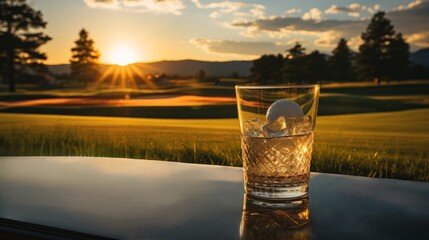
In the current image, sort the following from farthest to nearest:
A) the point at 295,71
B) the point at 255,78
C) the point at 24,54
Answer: the point at 24,54
the point at 295,71
the point at 255,78

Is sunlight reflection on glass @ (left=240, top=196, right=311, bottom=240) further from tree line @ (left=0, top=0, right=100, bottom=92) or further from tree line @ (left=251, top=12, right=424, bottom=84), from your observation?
tree line @ (left=0, top=0, right=100, bottom=92)

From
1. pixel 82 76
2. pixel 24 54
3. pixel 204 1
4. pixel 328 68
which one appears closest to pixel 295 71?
pixel 328 68

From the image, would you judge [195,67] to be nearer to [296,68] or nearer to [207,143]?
[296,68]

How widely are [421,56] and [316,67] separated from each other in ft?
5.80

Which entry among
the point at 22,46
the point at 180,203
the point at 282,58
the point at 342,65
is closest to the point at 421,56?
the point at 282,58

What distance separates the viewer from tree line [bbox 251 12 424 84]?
5191mm

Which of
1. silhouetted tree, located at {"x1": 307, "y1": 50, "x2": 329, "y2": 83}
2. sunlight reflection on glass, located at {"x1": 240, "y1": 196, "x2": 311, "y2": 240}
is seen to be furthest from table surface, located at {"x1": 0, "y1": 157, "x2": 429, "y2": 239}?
silhouetted tree, located at {"x1": 307, "y1": 50, "x2": 329, "y2": 83}

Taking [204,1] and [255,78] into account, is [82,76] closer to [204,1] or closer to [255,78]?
[255,78]

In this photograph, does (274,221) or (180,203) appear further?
(180,203)

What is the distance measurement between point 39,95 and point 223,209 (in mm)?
7004

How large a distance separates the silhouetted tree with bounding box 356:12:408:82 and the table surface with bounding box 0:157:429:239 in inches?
203

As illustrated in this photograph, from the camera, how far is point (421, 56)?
4910mm

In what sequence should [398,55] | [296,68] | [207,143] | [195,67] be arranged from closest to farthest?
[207,143] → [195,67] → [296,68] → [398,55]

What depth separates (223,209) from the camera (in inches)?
30.7
